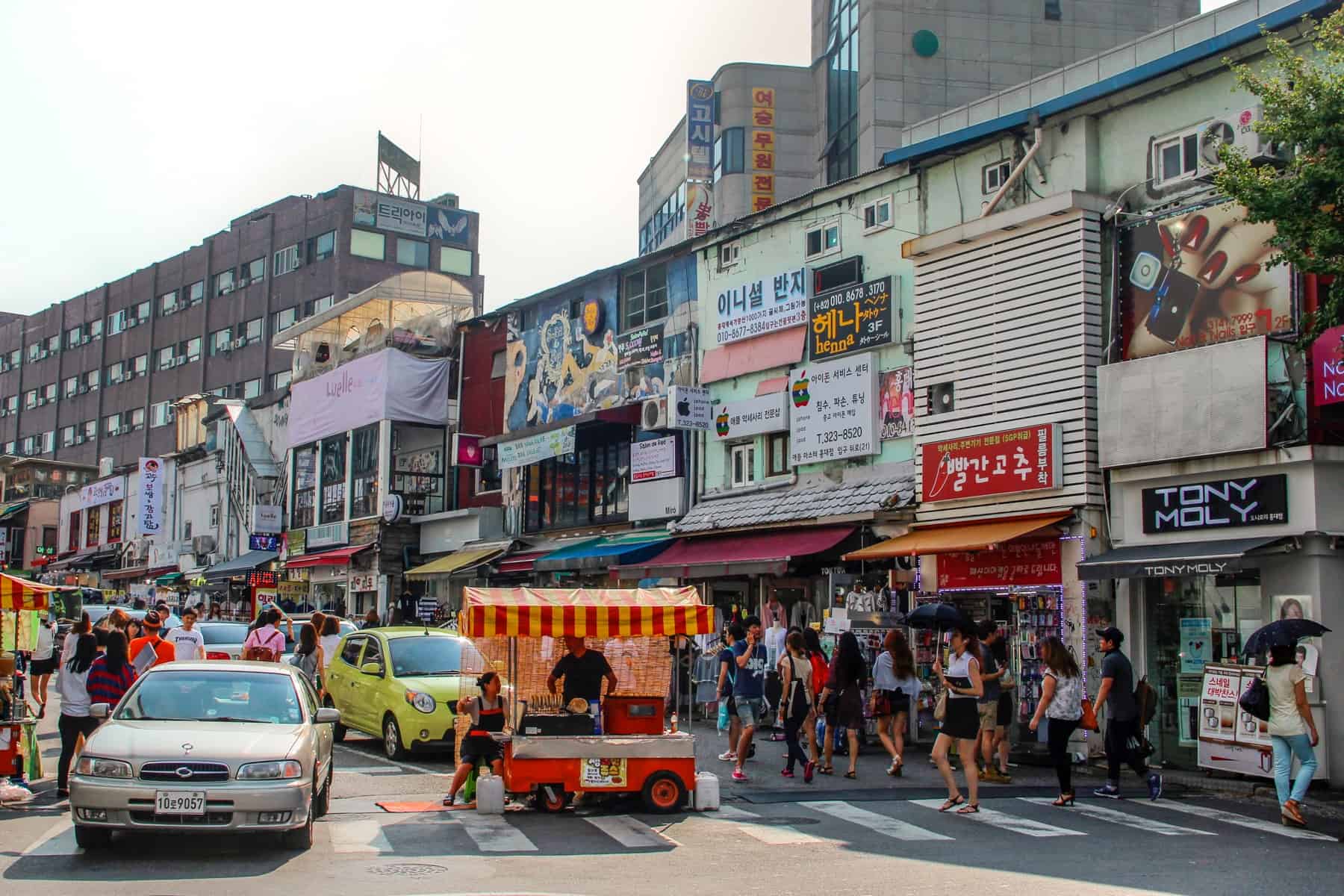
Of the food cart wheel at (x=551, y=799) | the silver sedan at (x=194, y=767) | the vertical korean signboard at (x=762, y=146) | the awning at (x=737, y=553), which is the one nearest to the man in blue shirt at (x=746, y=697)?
the food cart wheel at (x=551, y=799)

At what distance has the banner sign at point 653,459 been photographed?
28.1 metres

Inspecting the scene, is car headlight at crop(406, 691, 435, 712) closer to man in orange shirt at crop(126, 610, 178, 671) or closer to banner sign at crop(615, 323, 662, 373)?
man in orange shirt at crop(126, 610, 178, 671)

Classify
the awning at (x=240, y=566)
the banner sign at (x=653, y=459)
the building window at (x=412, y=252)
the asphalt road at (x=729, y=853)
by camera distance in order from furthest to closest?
1. the building window at (x=412, y=252)
2. the awning at (x=240, y=566)
3. the banner sign at (x=653, y=459)
4. the asphalt road at (x=729, y=853)

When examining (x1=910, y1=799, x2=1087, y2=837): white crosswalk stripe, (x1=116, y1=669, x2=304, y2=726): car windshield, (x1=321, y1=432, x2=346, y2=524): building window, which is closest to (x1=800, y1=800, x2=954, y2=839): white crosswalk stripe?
(x1=910, y1=799, x2=1087, y2=837): white crosswalk stripe

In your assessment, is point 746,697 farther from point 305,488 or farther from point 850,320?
point 305,488

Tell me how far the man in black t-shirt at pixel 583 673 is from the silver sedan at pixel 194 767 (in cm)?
298

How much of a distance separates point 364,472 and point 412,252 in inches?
1284

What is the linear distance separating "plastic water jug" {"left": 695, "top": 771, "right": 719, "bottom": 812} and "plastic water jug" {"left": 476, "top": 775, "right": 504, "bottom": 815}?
1.87m

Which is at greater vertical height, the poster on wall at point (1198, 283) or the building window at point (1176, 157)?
the building window at point (1176, 157)

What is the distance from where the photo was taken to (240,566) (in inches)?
1810

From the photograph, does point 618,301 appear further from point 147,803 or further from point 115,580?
point 115,580

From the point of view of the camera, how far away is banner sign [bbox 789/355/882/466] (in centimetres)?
2273

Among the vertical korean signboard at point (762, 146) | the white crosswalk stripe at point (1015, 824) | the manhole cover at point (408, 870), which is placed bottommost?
the white crosswalk stripe at point (1015, 824)

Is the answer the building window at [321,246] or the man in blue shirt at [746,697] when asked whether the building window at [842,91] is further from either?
the man in blue shirt at [746,697]
